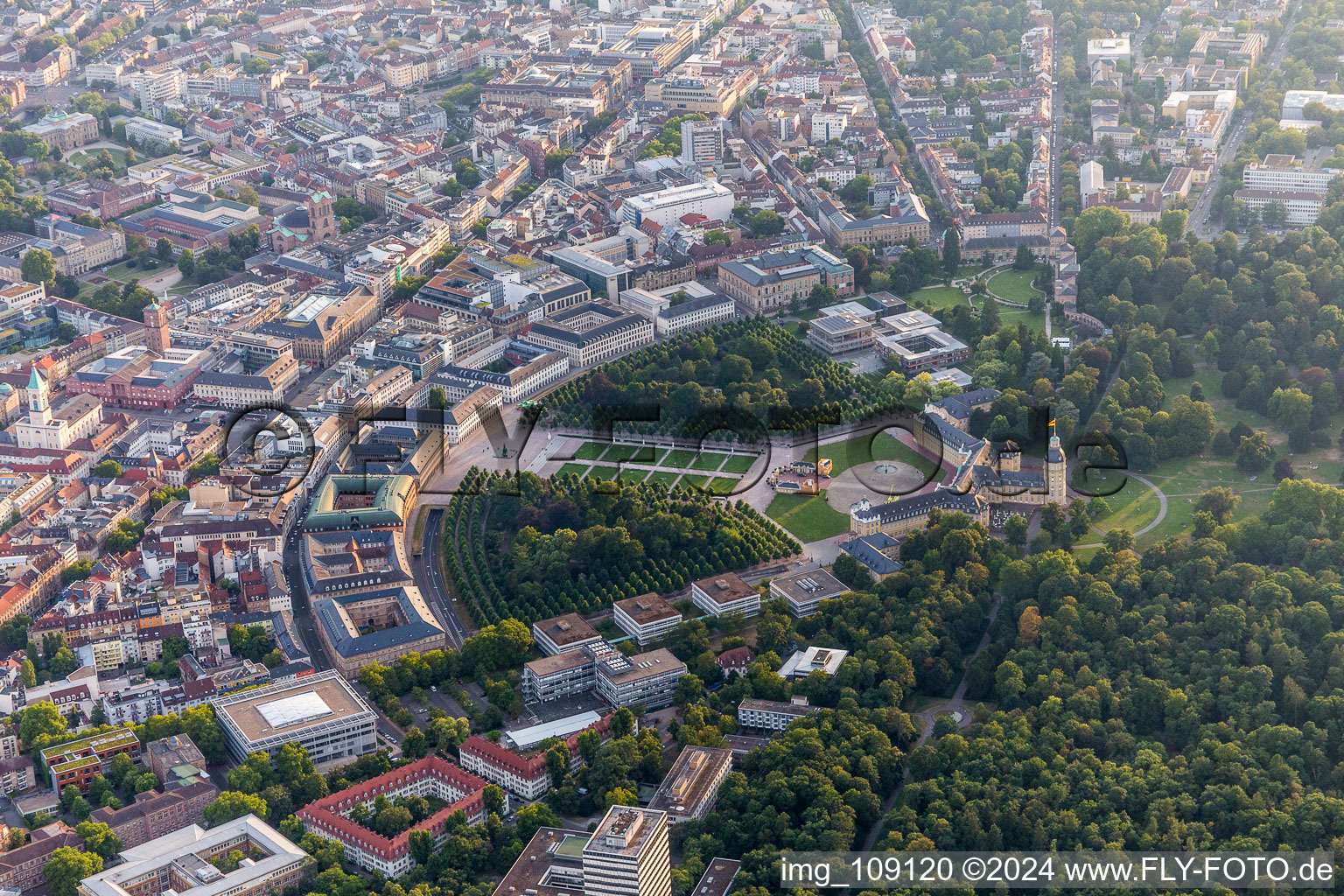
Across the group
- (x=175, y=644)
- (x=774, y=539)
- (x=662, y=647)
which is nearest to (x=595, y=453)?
(x=774, y=539)

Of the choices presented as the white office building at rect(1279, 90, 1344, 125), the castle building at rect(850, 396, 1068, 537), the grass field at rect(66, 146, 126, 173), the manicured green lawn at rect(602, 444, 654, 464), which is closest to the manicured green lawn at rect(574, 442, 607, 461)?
the manicured green lawn at rect(602, 444, 654, 464)

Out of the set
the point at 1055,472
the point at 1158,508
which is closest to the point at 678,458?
the point at 1055,472

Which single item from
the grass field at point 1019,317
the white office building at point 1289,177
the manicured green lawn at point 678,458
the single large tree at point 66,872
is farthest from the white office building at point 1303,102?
the single large tree at point 66,872

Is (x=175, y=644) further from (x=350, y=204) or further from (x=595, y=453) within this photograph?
(x=350, y=204)

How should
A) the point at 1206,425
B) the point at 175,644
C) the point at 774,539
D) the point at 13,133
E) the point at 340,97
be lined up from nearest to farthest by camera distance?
the point at 175,644 < the point at 774,539 < the point at 1206,425 < the point at 13,133 < the point at 340,97

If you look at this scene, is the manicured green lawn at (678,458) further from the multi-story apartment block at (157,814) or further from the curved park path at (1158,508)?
the multi-story apartment block at (157,814)

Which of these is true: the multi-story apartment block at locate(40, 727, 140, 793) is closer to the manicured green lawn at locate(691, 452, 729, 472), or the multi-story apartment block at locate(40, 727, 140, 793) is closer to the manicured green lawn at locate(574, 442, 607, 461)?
the manicured green lawn at locate(574, 442, 607, 461)
